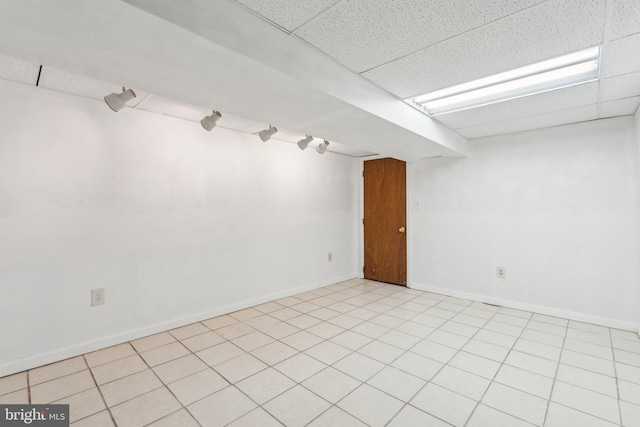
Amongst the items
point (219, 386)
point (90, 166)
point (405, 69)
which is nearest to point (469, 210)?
point (405, 69)

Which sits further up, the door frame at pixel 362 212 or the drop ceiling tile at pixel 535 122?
the drop ceiling tile at pixel 535 122

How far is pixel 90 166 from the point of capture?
2639 millimetres

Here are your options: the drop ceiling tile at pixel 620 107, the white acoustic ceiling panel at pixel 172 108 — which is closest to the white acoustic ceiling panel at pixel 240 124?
the white acoustic ceiling panel at pixel 172 108

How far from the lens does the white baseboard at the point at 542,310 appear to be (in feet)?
10.3

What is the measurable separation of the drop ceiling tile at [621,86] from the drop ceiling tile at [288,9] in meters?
2.32

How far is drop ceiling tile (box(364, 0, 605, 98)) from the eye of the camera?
149 centimetres

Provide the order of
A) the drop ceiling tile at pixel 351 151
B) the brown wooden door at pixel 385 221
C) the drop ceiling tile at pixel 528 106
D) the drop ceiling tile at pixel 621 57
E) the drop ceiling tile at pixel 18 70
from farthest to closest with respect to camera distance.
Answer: the brown wooden door at pixel 385 221, the drop ceiling tile at pixel 351 151, the drop ceiling tile at pixel 528 106, the drop ceiling tile at pixel 18 70, the drop ceiling tile at pixel 621 57

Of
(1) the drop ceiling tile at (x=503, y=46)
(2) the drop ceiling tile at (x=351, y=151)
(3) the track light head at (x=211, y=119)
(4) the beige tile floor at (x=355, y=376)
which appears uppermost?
(2) the drop ceiling tile at (x=351, y=151)

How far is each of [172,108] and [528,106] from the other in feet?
11.4

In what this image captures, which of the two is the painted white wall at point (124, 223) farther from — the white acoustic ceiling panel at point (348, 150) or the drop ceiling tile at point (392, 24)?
the drop ceiling tile at point (392, 24)

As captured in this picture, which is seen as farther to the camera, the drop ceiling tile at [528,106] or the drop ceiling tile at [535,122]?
the drop ceiling tile at [535,122]

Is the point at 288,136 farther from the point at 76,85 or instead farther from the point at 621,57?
the point at 621,57

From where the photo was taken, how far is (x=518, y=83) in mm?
2350

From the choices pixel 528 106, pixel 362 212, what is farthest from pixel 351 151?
pixel 528 106
